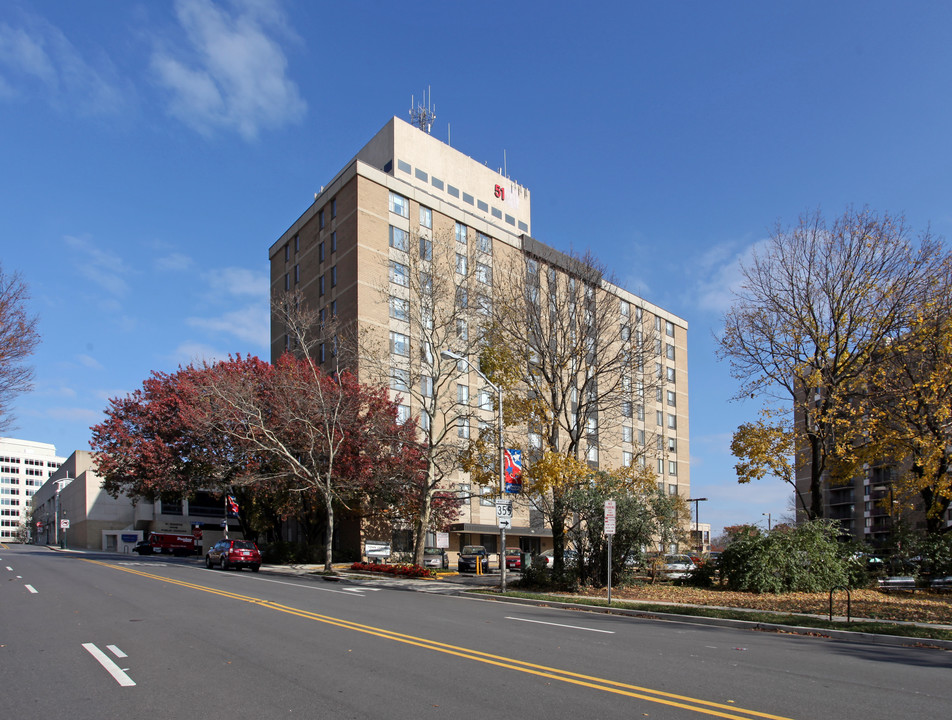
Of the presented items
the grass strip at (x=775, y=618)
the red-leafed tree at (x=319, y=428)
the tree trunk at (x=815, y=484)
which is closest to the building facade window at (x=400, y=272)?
the red-leafed tree at (x=319, y=428)

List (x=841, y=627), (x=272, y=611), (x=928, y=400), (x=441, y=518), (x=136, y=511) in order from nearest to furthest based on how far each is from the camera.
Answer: (x=841, y=627) < (x=272, y=611) < (x=928, y=400) < (x=441, y=518) < (x=136, y=511)

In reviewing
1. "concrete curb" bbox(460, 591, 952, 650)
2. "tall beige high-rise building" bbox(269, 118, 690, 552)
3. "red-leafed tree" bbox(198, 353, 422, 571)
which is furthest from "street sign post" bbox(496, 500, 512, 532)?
"tall beige high-rise building" bbox(269, 118, 690, 552)

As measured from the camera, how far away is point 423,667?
30.0 ft

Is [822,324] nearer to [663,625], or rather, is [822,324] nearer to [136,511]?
[663,625]

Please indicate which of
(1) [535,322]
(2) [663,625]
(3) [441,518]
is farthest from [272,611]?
(3) [441,518]

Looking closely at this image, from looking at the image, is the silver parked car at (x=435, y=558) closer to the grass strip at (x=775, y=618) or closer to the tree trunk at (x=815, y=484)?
the grass strip at (x=775, y=618)

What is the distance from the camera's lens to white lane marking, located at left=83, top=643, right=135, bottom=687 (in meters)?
8.20

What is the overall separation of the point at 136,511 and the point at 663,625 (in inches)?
3287

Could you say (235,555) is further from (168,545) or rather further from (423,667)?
(168,545)

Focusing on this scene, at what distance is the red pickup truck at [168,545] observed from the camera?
64.7 m

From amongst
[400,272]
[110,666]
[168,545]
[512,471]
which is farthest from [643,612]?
[168,545]

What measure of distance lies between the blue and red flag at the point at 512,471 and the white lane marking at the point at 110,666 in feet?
47.5

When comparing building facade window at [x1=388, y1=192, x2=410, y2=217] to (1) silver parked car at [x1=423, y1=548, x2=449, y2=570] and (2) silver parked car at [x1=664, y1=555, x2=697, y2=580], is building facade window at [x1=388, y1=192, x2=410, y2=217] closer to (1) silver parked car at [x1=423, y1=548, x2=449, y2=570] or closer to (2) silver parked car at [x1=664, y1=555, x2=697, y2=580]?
(1) silver parked car at [x1=423, y1=548, x2=449, y2=570]

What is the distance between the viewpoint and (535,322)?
1017 inches
